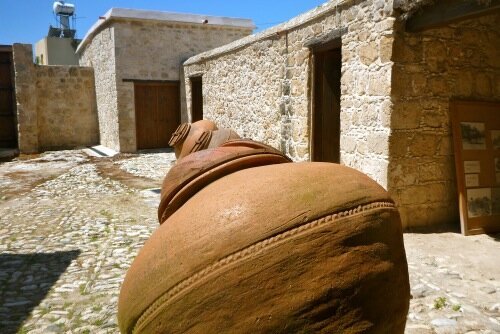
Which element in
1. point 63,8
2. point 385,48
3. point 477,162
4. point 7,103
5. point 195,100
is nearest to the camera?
point 385,48

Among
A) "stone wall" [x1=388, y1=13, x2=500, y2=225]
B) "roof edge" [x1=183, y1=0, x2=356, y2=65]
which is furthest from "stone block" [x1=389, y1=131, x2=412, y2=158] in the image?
"roof edge" [x1=183, y1=0, x2=356, y2=65]

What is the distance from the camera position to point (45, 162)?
11.6 metres

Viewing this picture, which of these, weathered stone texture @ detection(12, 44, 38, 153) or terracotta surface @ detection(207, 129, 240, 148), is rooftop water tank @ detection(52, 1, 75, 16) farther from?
terracotta surface @ detection(207, 129, 240, 148)

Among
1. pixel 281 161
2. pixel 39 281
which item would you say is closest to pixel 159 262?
pixel 281 161

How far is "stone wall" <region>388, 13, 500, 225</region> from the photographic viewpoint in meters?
4.56

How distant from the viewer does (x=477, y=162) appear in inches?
189

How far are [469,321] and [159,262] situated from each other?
2.37m

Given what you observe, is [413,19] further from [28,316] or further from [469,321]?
[28,316]

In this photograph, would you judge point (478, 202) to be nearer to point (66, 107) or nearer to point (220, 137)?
point (220, 137)

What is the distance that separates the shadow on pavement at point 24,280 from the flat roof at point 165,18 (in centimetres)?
1037

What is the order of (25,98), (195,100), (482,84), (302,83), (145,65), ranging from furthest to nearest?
1. (25,98)
2. (145,65)
3. (195,100)
4. (302,83)
5. (482,84)

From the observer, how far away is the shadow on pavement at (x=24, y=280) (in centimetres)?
295

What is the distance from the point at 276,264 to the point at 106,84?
14004mm

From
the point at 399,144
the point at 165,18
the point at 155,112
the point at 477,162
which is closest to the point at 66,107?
the point at 155,112
